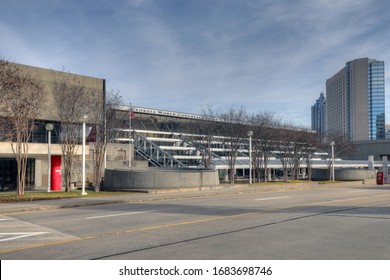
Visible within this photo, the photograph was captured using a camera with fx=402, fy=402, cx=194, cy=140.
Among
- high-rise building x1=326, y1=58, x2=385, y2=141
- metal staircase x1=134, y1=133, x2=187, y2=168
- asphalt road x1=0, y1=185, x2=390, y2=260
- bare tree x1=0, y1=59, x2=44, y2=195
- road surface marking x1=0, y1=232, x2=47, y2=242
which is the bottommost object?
road surface marking x1=0, y1=232, x2=47, y2=242

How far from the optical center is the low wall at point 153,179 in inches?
1116

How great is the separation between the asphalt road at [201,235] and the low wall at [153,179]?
1207 cm

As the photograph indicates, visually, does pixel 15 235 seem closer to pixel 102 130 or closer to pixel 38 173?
pixel 102 130

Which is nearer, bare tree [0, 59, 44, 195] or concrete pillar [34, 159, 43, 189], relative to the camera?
bare tree [0, 59, 44, 195]

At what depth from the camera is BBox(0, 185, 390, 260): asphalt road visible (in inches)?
326

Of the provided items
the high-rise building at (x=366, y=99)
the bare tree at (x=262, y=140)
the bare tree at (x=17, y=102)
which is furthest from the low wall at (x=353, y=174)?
the high-rise building at (x=366, y=99)

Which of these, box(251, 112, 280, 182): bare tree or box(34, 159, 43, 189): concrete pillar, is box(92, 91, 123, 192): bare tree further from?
box(251, 112, 280, 182): bare tree

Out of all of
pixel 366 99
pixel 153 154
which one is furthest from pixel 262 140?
pixel 366 99

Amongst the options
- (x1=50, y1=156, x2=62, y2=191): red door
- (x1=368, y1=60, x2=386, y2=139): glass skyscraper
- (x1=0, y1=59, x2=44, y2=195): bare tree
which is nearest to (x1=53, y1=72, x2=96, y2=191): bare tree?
(x1=50, y1=156, x2=62, y2=191): red door

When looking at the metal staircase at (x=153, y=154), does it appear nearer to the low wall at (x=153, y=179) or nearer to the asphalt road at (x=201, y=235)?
the low wall at (x=153, y=179)

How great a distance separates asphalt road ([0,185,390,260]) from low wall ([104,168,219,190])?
12.1m

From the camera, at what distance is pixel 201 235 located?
10.5 m
